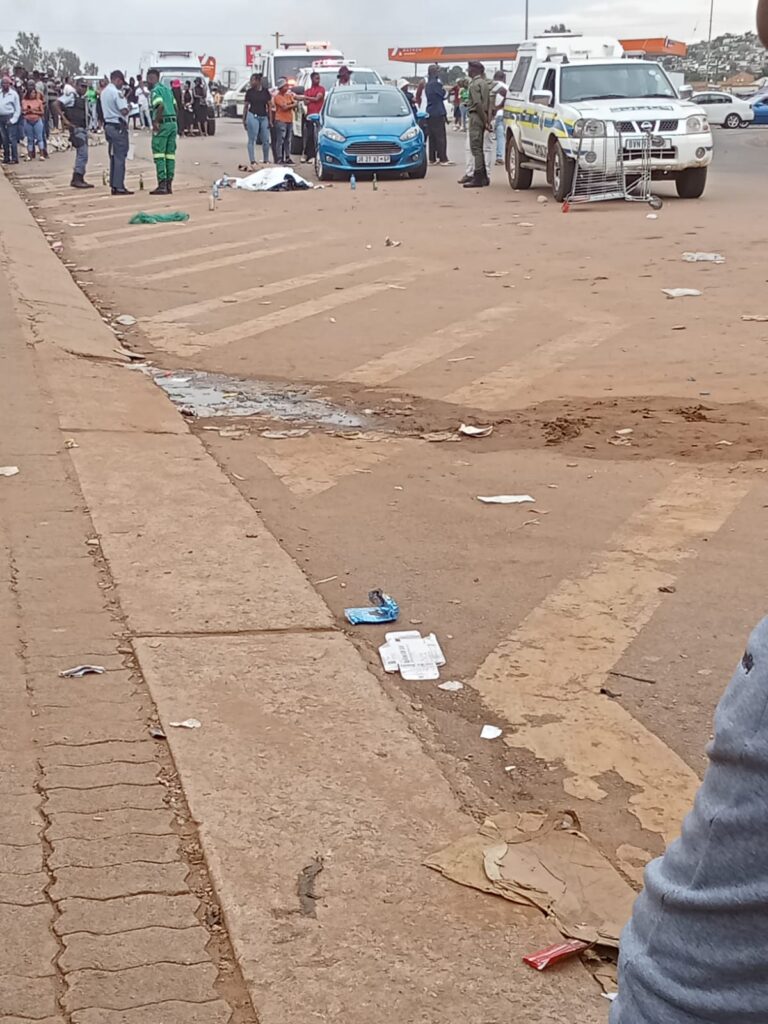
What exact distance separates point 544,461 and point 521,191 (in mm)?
15757

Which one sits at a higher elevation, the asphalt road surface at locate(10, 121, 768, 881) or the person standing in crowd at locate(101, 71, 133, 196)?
the person standing in crowd at locate(101, 71, 133, 196)

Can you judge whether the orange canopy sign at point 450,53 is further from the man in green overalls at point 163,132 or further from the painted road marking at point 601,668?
the painted road marking at point 601,668

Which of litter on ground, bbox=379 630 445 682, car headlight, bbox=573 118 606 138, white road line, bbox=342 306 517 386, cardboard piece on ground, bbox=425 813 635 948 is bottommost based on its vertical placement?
litter on ground, bbox=379 630 445 682

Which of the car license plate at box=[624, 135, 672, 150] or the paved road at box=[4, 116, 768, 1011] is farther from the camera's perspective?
the car license plate at box=[624, 135, 672, 150]

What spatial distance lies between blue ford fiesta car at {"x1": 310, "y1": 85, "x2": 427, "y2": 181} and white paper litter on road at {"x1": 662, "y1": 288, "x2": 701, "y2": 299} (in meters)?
13.5

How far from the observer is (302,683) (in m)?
4.05

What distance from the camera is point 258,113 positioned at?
2708cm

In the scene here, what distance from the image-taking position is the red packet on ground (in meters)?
2.71

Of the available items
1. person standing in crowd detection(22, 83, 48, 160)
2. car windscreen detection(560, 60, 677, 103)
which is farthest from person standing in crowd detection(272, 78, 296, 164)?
car windscreen detection(560, 60, 677, 103)

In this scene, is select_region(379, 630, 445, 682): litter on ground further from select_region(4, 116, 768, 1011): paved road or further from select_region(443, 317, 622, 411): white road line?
select_region(443, 317, 622, 411): white road line

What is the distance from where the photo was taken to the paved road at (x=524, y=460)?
13.0 ft

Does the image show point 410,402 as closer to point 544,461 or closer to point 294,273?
point 544,461

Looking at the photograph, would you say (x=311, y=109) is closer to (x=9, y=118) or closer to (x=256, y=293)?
(x=9, y=118)

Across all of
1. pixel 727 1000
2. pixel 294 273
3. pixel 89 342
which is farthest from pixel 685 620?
pixel 294 273
